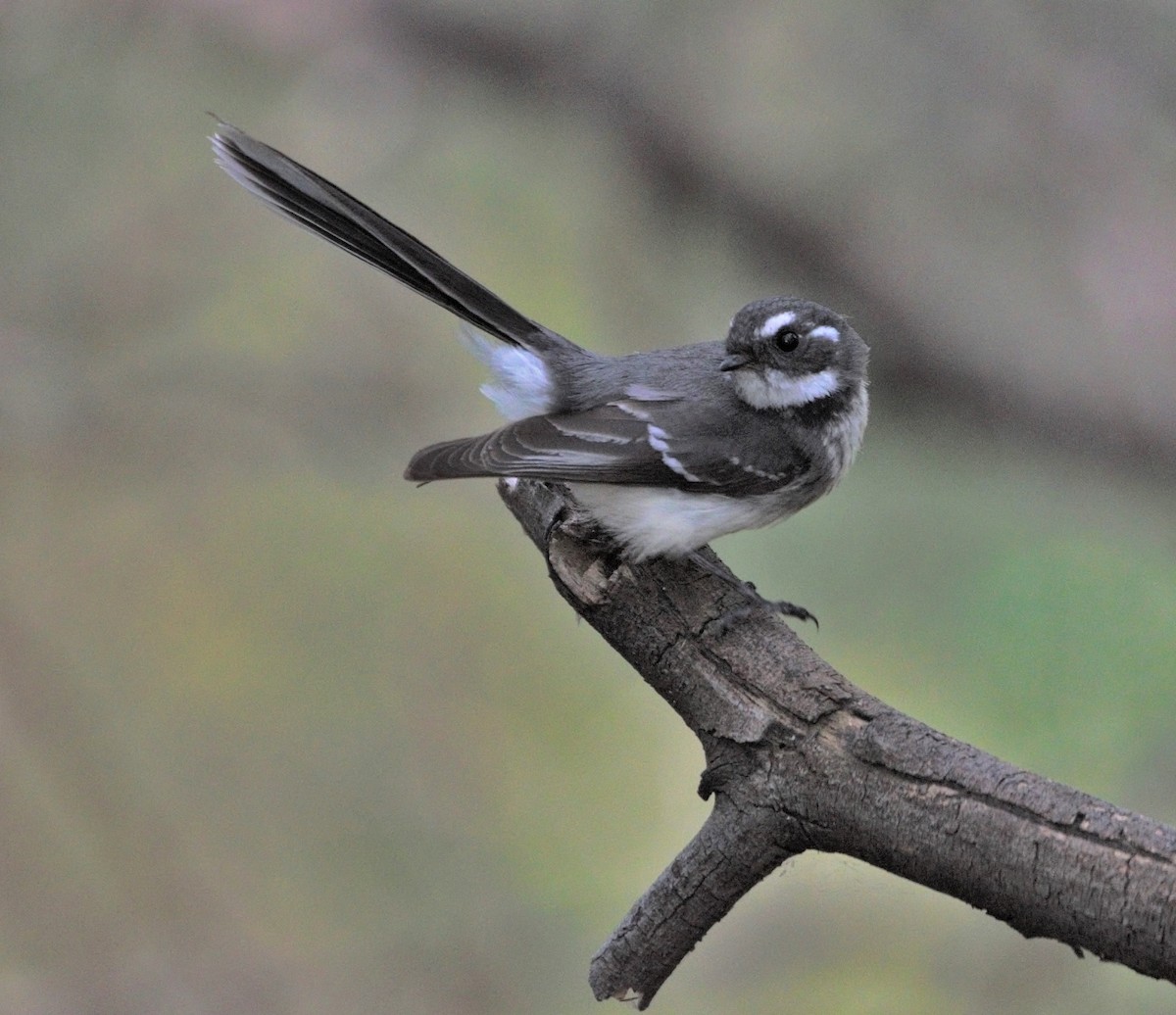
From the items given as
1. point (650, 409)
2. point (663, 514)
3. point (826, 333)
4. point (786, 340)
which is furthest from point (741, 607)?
point (826, 333)

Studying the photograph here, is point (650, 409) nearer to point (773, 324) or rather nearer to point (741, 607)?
point (773, 324)

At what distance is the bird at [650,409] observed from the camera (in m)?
3.27

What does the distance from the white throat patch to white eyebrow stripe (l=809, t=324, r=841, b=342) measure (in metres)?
0.09

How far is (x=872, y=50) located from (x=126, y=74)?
308 cm

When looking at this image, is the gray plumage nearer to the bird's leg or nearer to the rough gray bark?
the bird's leg

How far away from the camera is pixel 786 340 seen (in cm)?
345

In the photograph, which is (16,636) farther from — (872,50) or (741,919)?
(872,50)

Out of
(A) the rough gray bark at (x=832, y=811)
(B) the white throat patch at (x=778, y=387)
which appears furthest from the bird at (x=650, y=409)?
(A) the rough gray bark at (x=832, y=811)

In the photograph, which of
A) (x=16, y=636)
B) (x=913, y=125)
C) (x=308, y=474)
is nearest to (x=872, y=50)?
(x=913, y=125)

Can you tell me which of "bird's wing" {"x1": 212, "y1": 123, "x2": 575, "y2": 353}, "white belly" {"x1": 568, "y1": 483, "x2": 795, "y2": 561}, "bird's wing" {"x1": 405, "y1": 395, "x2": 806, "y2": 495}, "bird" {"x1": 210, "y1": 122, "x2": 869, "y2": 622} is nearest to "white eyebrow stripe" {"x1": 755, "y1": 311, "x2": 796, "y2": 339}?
"bird" {"x1": 210, "y1": 122, "x2": 869, "y2": 622}

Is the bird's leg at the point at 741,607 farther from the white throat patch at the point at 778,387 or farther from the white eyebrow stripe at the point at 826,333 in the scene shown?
the white eyebrow stripe at the point at 826,333

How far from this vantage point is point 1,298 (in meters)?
4.95

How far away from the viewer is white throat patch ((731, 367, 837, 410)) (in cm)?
348

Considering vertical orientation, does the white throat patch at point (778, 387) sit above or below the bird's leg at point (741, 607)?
above
